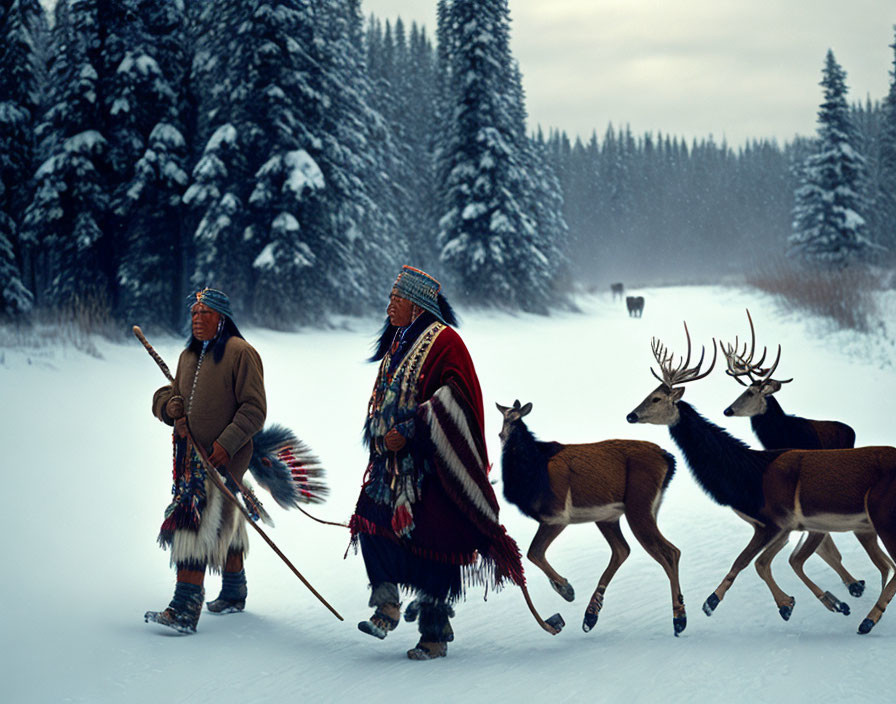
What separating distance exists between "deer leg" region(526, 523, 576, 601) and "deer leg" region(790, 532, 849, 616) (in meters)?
1.40

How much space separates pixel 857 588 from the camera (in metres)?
5.47

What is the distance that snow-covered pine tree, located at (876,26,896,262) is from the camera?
4438 cm

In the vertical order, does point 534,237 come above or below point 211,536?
above

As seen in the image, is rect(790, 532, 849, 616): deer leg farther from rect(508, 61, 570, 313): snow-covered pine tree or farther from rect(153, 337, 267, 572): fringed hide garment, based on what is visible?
rect(508, 61, 570, 313): snow-covered pine tree

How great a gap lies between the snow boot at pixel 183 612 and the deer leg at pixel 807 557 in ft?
12.3

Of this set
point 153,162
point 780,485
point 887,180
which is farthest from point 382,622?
point 887,180

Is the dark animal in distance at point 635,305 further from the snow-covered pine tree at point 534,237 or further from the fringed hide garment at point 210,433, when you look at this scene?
the fringed hide garment at point 210,433

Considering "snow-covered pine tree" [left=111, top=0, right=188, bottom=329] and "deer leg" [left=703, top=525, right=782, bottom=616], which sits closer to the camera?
"deer leg" [left=703, top=525, right=782, bottom=616]

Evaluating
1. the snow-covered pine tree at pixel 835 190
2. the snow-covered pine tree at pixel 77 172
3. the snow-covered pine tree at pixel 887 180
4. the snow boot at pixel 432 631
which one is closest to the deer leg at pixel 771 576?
the snow boot at pixel 432 631

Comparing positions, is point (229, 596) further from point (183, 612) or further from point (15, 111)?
point (15, 111)

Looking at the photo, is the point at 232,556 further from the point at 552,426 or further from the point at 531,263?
the point at 531,263

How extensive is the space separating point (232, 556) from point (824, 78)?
3908 cm

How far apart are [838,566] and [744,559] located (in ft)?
3.40

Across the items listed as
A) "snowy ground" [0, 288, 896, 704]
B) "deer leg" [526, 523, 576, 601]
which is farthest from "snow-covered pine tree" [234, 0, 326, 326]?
"deer leg" [526, 523, 576, 601]
